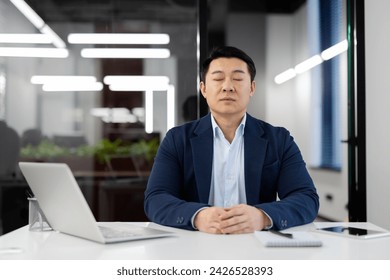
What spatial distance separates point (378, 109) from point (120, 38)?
2.05 metres

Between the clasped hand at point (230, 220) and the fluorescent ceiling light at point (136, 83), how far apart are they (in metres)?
2.30

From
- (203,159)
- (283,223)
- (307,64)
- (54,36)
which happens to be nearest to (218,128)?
(203,159)

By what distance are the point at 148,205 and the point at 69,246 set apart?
0.63 metres

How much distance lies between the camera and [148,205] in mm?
2096

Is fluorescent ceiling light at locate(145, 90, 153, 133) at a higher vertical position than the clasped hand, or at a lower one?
higher

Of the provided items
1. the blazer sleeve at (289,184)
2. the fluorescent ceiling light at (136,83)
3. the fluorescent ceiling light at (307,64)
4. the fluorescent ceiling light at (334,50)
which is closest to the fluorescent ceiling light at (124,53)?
the fluorescent ceiling light at (136,83)

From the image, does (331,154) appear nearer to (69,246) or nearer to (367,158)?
(367,158)

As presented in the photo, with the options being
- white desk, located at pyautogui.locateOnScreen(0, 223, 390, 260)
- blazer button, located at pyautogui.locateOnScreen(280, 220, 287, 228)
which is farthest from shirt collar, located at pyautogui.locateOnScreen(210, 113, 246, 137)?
white desk, located at pyautogui.locateOnScreen(0, 223, 390, 260)

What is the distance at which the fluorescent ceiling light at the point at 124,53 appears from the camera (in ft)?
13.0

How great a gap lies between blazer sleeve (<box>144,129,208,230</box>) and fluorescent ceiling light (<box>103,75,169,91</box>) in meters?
1.60

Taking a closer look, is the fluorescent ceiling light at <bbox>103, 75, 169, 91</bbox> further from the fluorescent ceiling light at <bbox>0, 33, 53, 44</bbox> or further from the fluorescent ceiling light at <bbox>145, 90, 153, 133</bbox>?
the fluorescent ceiling light at <bbox>0, 33, 53, 44</bbox>

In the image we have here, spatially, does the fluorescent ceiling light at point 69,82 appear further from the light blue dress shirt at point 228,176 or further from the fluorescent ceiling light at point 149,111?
the light blue dress shirt at point 228,176

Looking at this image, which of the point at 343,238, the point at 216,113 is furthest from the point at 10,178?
the point at 343,238

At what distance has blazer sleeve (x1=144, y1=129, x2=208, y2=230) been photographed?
1.86 m
